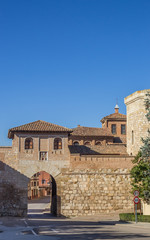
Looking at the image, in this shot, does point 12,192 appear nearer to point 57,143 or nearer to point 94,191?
point 57,143

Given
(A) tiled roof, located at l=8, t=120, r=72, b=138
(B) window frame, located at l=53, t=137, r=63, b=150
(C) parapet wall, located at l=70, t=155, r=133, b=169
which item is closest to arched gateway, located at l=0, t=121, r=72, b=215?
(A) tiled roof, located at l=8, t=120, r=72, b=138

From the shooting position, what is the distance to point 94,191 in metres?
36.3

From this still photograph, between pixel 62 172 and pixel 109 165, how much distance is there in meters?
4.83

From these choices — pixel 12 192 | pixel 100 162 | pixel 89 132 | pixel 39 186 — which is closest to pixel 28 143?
pixel 12 192

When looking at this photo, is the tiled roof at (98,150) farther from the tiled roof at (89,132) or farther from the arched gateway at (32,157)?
the tiled roof at (89,132)

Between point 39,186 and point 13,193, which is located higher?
point 13,193

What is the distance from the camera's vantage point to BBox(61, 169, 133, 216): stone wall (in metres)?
36.1

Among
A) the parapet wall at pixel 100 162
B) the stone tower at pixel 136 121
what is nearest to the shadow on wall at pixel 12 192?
the parapet wall at pixel 100 162

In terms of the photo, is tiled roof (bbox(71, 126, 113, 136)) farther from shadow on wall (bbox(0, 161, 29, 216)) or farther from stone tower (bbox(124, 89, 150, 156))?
shadow on wall (bbox(0, 161, 29, 216))

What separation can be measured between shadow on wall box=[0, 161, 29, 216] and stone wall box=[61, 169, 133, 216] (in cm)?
400

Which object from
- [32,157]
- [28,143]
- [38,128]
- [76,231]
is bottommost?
[76,231]

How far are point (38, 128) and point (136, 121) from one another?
33.8 ft

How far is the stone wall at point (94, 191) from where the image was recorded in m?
36.1

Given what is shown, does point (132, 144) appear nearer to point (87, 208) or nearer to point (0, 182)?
point (87, 208)
